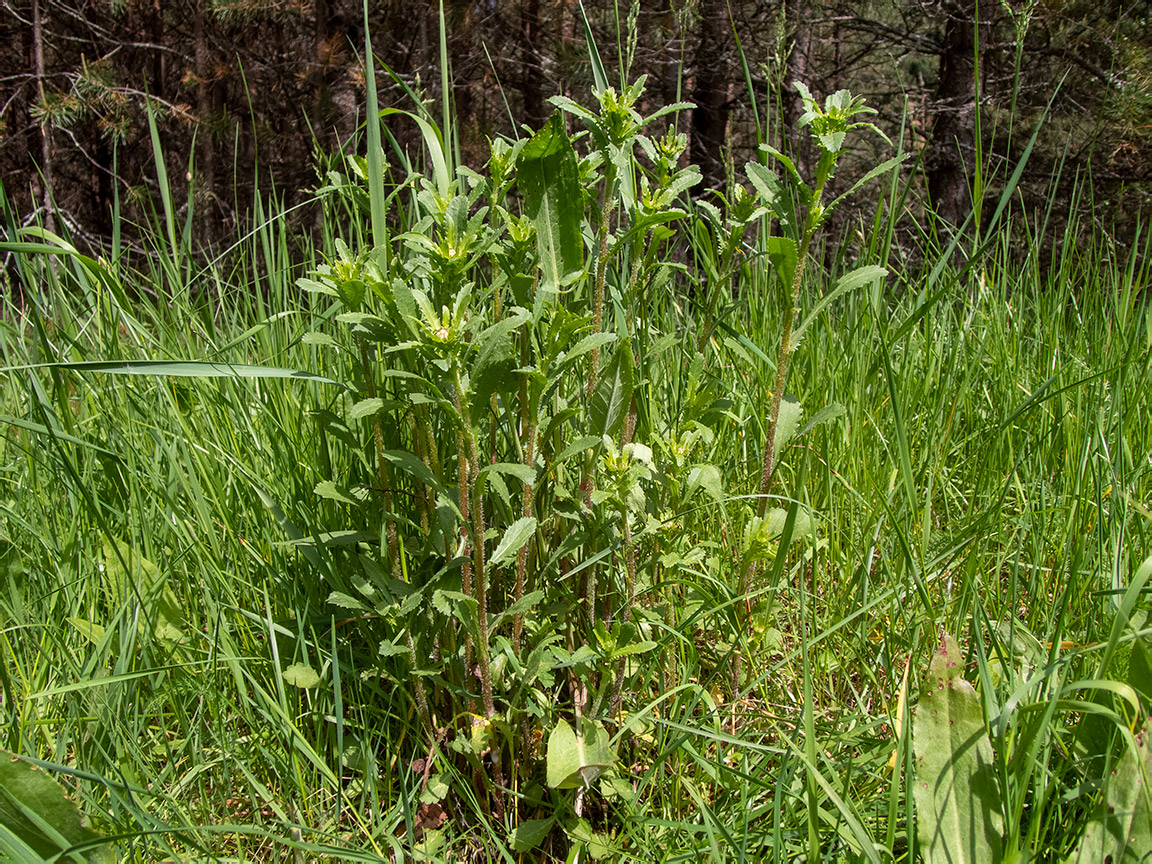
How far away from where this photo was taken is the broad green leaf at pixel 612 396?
1.07 metres

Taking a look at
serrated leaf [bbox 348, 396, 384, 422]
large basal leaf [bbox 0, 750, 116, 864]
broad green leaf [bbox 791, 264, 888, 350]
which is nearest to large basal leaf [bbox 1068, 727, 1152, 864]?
broad green leaf [bbox 791, 264, 888, 350]

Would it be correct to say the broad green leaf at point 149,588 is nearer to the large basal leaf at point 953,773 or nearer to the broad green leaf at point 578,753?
the broad green leaf at point 578,753

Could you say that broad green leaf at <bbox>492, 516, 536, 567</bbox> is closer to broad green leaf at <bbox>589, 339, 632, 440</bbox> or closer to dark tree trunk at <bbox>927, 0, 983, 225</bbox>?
broad green leaf at <bbox>589, 339, 632, 440</bbox>

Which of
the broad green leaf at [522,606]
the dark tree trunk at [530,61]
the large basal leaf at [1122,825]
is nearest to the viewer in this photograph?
the large basal leaf at [1122,825]

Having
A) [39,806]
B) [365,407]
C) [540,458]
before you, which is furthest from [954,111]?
[39,806]

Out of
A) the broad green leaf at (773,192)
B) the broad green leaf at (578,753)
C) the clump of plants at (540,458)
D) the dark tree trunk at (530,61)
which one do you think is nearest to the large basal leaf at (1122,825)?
the clump of plants at (540,458)

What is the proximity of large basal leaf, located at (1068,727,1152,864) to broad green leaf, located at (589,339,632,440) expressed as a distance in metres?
0.69

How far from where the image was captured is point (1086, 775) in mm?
902

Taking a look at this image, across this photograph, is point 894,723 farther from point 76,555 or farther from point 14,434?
point 14,434

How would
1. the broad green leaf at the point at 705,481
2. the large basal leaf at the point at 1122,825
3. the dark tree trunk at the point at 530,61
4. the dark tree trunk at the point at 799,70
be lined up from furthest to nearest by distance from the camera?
A: the dark tree trunk at the point at 530,61 → the dark tree trunk at the point at 799,70 → the broad green leaf at the point at 705,481 → the large basal leaf at the point at 1122,825

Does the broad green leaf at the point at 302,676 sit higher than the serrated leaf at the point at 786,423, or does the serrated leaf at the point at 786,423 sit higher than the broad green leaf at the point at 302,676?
the serrated leaf at the point at 786,423

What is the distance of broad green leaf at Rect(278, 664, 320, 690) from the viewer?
108cm

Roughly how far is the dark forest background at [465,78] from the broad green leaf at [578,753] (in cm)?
510

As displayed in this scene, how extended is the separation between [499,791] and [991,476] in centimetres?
106
